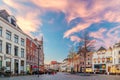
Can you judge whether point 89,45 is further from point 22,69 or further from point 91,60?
point 91,60

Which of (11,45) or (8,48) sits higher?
(11,45)

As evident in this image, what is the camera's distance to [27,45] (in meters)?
78.6

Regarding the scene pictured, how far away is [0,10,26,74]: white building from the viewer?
54.5m

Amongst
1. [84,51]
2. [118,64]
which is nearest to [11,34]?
[84,51]

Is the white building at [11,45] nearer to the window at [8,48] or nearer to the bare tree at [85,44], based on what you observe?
the window at [8,48]

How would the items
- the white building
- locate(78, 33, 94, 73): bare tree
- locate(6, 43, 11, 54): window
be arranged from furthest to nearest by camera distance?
1. locate(78, 33, 94, 73): bare tree
2. locate(6, 43, 11, 54): window
3. the white building

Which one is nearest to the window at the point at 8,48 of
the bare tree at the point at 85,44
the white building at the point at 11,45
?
the white building at the point at 11,45

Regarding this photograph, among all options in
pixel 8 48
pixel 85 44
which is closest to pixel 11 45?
pixel 8 48

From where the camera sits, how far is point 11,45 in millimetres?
61031

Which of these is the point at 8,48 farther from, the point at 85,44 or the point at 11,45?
the point at 85,44

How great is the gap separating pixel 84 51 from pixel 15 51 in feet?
69.1

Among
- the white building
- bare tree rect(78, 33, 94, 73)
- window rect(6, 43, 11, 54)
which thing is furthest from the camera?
bare tree rect(78, 33, 94, 73)

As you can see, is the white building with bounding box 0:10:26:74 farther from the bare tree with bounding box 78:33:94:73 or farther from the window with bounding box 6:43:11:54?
the bare tree with bounding box 78:33:94:73

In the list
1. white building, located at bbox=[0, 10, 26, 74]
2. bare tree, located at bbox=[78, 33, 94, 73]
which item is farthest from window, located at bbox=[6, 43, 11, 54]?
bare tree, located at bbox=[78, 33, 94, 73]
